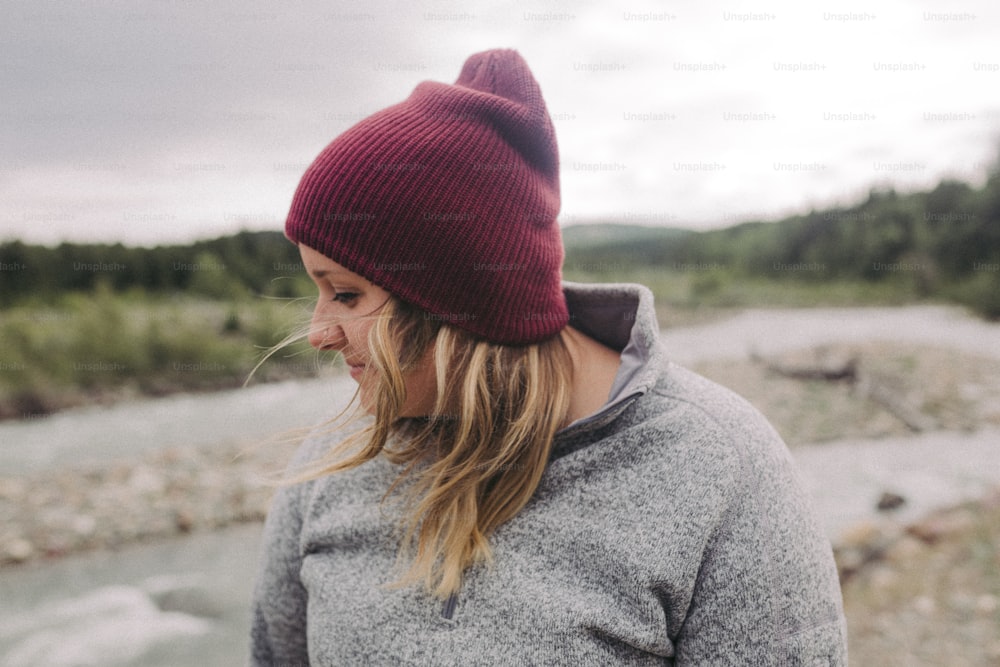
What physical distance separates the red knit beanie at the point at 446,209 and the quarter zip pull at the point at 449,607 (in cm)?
34

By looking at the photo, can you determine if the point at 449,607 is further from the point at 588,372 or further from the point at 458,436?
the point at 588,372

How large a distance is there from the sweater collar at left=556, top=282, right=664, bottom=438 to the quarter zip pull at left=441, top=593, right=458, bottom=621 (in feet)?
0.81

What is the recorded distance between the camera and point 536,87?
972 mm

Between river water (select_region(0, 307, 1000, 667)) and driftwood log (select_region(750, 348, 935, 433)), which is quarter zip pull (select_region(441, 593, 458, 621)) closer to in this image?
river water (select_region(0, 307, 1000, 667))

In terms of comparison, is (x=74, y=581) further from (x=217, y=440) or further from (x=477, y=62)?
(x=477, y=62)

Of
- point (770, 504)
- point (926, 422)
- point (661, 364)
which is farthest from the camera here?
point (926, 422)

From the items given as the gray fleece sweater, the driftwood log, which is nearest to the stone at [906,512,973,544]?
the driftwood log

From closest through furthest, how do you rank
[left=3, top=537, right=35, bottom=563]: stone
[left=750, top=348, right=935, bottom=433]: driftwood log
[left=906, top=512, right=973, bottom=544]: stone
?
[left=906, top=512, right=973, bottom=544]: stone
[left=3, top=537, right=35, bottom=563]: stone
[left=750, top=348, right=935, bottom=433]: driftwood log

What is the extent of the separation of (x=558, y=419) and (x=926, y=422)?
6.41m

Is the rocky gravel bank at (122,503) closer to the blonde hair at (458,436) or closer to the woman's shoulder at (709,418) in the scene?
the blonde hair at (458,436)

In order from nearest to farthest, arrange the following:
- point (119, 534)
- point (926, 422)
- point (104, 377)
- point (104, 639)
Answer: point (104, 639) → point (119, 534) → point (926, 422) → point (104, 377)

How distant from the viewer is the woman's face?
0.84m

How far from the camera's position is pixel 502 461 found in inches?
32.5

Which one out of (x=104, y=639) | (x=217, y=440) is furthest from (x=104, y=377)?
(x=104, y=639)
